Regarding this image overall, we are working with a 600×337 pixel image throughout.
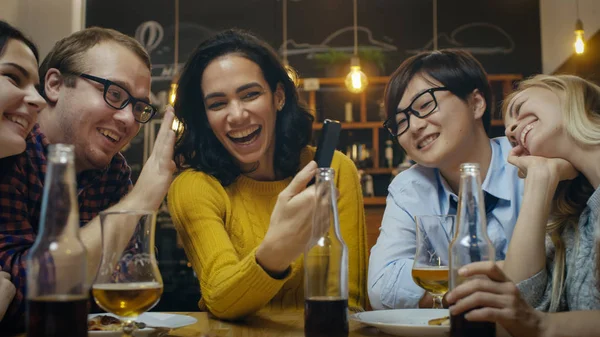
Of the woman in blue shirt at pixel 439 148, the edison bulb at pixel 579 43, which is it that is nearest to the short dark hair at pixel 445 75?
the woman in blue shirt at pixel 439 148

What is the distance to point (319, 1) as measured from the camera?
6.07 meters

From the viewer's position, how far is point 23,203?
5.28ft

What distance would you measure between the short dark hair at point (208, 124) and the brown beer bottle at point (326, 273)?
0.96 meters

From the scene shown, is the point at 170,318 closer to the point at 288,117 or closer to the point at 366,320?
the point at 366,320

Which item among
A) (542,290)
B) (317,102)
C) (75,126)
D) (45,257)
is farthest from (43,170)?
(317,102)

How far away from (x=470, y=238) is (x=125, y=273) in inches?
22.0

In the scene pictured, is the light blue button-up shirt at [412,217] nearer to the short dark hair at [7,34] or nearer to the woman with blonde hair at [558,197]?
the woman with blonde hair at [558,197]

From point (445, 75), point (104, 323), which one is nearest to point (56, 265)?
point (104, 323)

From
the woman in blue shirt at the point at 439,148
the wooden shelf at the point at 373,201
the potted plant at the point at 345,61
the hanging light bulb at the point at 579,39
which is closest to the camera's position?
the woman in blue shirt at the point at 439,148

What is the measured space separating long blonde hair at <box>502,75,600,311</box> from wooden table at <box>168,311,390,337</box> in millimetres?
585

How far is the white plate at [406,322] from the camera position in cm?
103

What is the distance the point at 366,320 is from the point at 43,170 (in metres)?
1.10

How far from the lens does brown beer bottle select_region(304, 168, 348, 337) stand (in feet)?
3.05

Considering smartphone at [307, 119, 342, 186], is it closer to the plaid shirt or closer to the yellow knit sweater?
the yellow knit sweater
